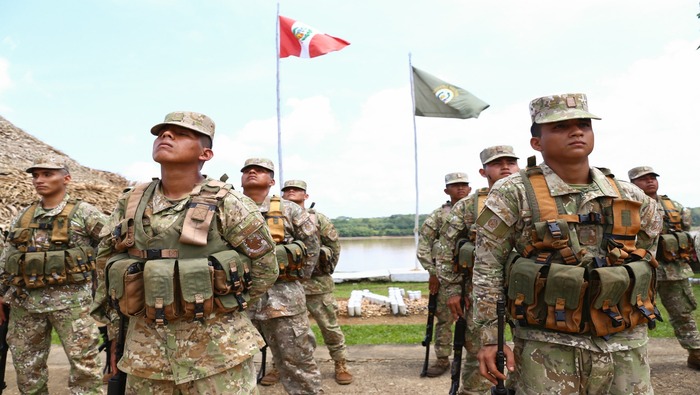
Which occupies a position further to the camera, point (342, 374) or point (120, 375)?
point (342, 374)

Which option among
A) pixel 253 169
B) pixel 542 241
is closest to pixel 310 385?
pixel 253 169

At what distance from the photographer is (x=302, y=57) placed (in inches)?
508

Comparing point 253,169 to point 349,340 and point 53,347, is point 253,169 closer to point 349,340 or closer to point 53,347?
point 349,340

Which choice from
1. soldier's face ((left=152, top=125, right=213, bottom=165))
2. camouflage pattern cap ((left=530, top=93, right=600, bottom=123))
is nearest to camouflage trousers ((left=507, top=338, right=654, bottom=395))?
camouflage pattern cap ((left=530, top=93, right=600, bottom=123))

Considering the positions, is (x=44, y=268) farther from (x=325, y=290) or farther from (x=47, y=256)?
(x=325, y=290)

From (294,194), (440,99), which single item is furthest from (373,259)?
(294,194)

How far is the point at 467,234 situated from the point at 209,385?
3.15 m

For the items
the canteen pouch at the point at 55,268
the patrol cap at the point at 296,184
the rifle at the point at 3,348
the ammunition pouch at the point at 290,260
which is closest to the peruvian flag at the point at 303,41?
the patrol cap at the point at 296,184

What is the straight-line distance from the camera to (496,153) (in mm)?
4922

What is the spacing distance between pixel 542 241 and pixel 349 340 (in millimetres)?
5599

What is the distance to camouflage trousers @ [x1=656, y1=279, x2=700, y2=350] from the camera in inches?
218

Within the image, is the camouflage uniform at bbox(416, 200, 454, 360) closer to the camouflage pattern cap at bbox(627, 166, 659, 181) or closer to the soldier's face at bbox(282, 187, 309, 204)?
the soldier's face at bbox(282, 187, 309, 204)

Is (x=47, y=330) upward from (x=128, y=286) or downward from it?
downward

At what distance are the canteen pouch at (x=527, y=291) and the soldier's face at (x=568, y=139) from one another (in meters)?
0.61
